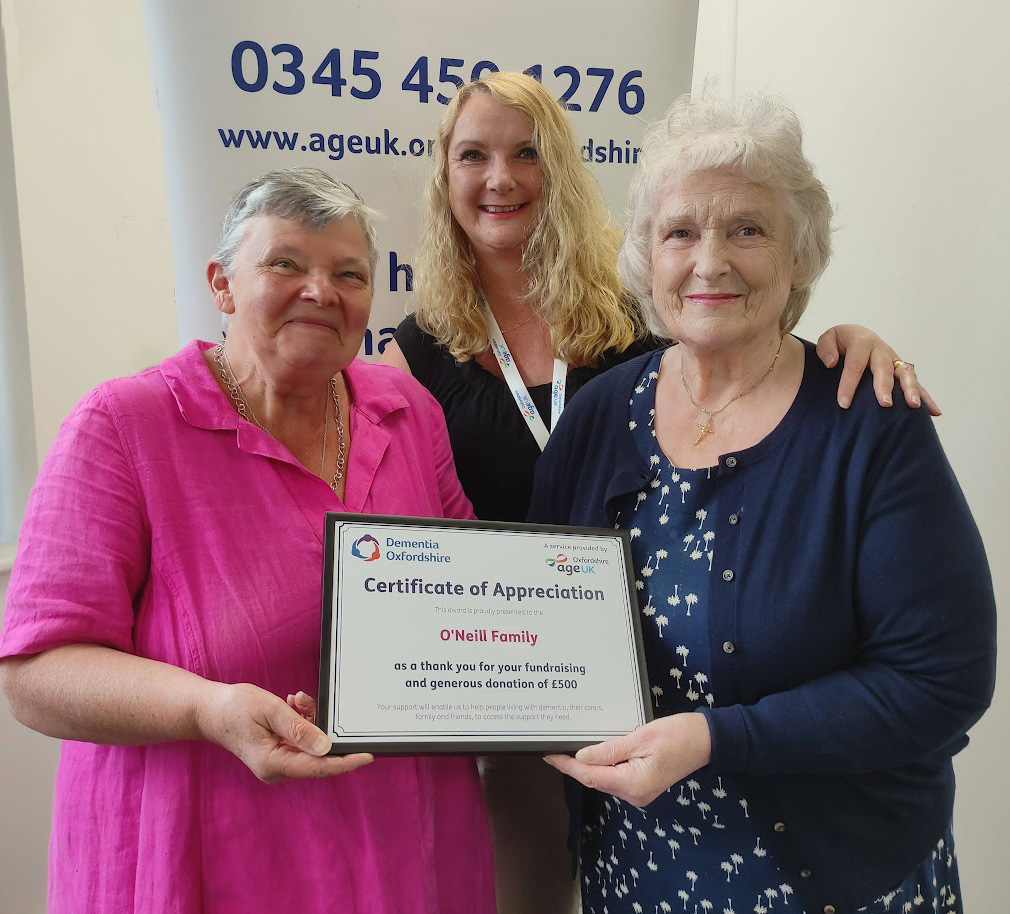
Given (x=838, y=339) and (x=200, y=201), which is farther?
A: (x=200, y=201)

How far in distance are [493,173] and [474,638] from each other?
1333 millimetres

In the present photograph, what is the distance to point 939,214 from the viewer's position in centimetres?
238

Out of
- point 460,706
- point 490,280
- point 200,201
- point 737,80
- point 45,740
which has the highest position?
point 737,80

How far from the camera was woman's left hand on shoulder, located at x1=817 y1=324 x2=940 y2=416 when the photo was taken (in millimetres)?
1405

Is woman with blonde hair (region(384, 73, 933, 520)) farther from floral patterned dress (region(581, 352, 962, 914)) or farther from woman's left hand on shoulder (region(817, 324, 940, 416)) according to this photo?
woman's left hand on shoulder (region(817, 324, 940, 416))

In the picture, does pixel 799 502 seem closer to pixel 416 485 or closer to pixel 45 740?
pixel 416 485

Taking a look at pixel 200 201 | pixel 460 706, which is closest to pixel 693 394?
pixel 460 706

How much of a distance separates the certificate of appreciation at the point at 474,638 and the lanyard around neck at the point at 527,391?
0.65m

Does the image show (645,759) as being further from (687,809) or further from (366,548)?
(366,548)

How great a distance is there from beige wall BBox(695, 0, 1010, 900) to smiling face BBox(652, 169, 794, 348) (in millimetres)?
1087

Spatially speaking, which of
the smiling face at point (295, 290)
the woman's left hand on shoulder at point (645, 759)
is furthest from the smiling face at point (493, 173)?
the woman's left hand on shoulder at point (645, 759)

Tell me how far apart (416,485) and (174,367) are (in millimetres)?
504

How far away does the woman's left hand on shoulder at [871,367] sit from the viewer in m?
1.41

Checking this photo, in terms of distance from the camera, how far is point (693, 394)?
166 centimetres
